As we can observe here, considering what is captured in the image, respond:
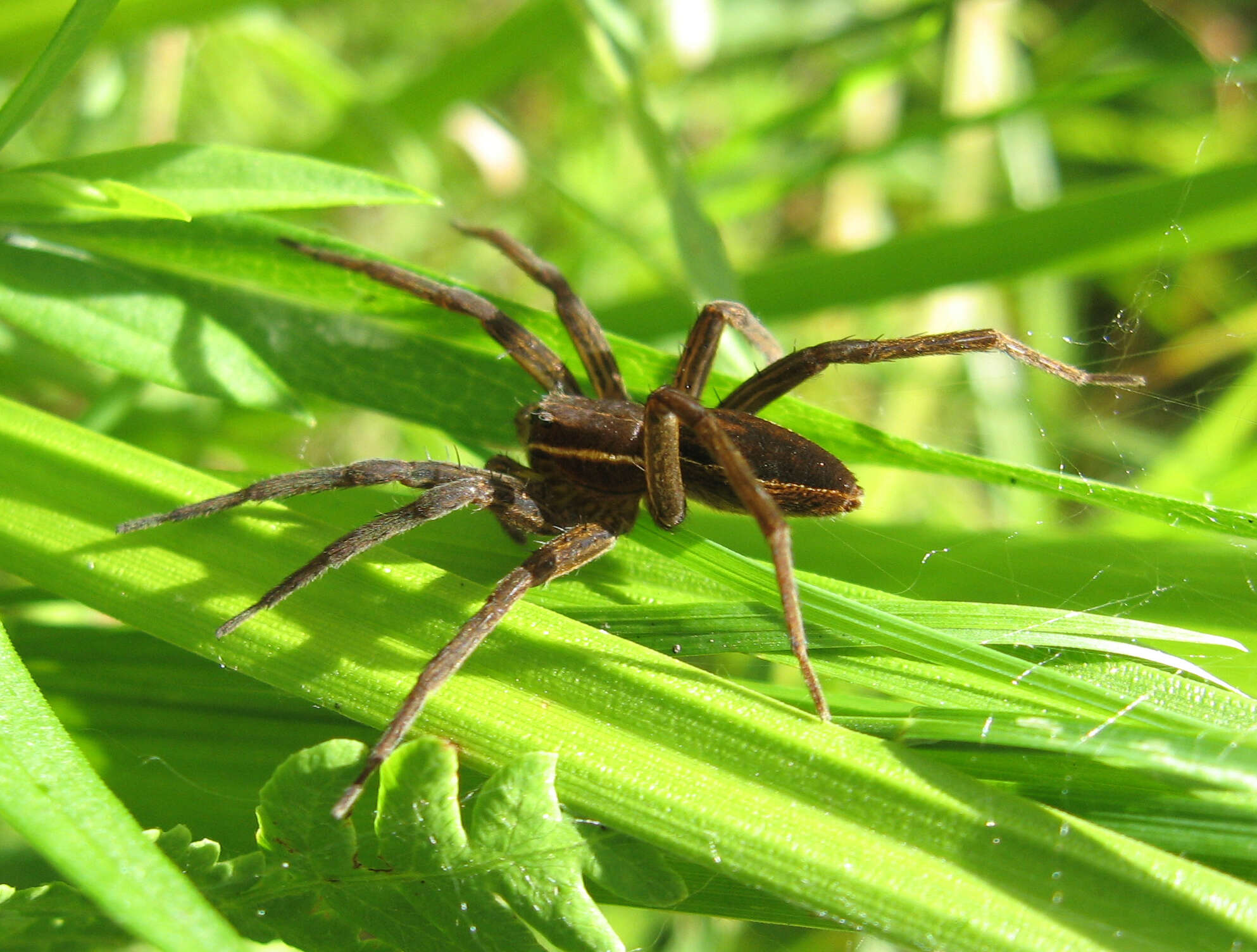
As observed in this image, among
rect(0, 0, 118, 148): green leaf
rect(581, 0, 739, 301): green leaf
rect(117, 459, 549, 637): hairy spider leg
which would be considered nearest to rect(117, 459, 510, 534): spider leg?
rect(117, 459, 549, 637): hairy spider leg

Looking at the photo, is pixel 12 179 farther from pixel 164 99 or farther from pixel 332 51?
pixel 332 51

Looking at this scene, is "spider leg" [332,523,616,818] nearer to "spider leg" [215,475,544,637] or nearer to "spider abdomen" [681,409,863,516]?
"spider leg" [215,475,544,637]

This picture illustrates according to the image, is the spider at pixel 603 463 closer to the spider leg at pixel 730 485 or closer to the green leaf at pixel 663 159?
the spider leg at pixel 730 485

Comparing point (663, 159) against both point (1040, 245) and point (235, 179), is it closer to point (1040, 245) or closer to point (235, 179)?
point (1040, 245)

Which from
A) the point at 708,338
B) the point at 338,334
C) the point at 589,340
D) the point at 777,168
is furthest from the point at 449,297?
the point at 777,168

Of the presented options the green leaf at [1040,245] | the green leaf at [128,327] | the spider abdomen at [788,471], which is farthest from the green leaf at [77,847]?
the green leaf at [1040,245]

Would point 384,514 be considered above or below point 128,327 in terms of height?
below
